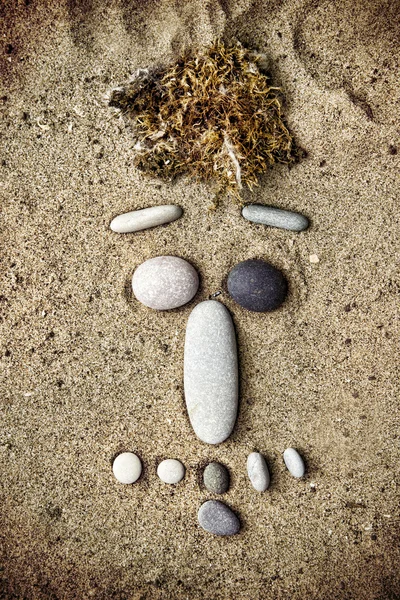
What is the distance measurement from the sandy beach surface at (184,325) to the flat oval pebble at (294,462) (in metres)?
0.04

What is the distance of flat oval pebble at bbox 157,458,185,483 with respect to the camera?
244 centimetres

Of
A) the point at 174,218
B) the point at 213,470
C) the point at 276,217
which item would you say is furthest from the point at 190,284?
the point at 213,470

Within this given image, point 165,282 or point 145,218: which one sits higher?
point 145,218

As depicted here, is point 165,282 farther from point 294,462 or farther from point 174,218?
point 294,462

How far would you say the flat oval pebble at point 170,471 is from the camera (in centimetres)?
244

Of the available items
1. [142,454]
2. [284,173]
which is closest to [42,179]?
[284,173]

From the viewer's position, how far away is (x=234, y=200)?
95.4 inches

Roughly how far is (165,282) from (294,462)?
106cm

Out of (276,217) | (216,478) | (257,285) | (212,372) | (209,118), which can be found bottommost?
(216,478)

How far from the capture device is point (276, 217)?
7.78ft

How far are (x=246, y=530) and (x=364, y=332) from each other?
1.13 metres

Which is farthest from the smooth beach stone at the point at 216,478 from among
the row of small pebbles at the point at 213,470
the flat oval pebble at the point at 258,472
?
the flat oval pebble at the point at 258,472

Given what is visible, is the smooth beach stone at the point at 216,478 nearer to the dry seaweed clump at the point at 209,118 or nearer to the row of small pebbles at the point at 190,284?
the row of small pebbles at the point at 190,284

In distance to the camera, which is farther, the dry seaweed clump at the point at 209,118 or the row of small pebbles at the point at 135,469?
the row of small pebbles at the point at 135,469
